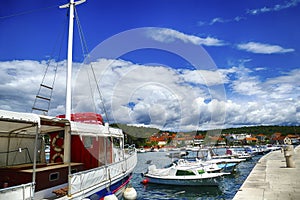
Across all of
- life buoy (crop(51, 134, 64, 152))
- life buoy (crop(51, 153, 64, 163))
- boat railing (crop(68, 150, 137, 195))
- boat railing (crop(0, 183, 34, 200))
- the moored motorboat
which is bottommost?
the moored motorboat

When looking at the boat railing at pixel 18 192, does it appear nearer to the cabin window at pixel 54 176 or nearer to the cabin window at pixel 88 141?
the cabin window at pixel 54 176

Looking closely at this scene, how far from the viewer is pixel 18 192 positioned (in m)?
5.79

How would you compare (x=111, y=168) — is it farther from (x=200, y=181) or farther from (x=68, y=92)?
(x=200, y=181)

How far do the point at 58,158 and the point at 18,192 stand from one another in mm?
5184

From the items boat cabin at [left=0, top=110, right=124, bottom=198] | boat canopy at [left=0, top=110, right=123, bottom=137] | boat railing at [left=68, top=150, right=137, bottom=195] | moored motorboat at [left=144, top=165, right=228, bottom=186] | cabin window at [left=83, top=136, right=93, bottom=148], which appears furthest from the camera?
moored motorboat at [left=144, top=165, right=228, bottom=186]

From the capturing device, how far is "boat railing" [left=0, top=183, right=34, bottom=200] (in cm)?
546

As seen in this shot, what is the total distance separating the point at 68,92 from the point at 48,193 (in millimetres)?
6142

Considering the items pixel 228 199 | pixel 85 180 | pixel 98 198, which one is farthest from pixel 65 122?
pixel 228 199

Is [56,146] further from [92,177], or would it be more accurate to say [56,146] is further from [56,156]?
[92,177]

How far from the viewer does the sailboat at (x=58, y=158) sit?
7006mm


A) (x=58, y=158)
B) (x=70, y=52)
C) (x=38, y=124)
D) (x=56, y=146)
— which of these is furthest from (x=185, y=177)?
(x=38, y=124)

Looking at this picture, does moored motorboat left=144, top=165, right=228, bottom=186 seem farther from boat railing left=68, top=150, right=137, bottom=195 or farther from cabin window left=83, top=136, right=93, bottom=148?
cabin window left=83, top=136, right=93, bottom=148

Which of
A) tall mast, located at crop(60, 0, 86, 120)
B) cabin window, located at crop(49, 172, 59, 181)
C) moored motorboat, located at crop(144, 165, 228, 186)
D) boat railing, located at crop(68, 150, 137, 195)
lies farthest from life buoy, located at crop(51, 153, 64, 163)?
moored motorboat, located at crop(144, 165, 228, 186)

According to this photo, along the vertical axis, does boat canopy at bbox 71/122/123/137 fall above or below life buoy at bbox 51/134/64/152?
above
